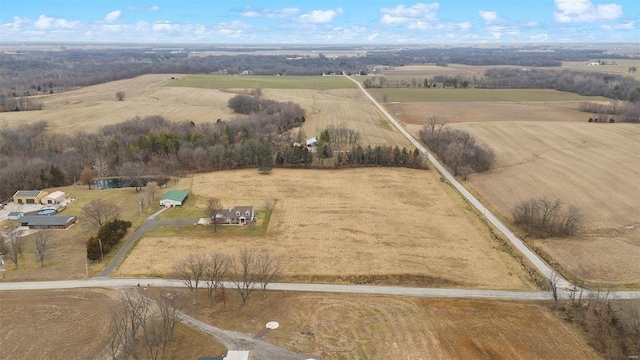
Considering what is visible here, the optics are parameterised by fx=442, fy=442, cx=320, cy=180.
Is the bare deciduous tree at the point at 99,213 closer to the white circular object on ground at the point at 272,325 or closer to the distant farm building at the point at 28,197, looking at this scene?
the distant farm building at the point at 28,197

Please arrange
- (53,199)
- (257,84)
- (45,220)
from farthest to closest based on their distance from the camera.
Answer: (257,84) < (53,199) < (45,220)

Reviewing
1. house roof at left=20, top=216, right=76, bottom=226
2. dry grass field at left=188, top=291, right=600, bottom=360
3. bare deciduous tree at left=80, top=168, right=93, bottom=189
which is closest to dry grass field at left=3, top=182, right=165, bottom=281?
house roof at left=20, top=216, right=76, bottom=226

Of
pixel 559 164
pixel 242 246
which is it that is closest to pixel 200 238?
pixel 242 246

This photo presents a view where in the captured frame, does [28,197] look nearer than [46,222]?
No

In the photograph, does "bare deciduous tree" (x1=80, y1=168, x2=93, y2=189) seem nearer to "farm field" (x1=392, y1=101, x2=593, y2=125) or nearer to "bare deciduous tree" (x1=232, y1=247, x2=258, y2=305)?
Result: "bare deciduous tree" (x1=232, y1=247, x2=258, y2=305)

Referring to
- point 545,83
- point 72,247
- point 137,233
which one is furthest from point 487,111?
point 72,247

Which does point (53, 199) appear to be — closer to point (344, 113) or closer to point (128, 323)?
point (128, 323)

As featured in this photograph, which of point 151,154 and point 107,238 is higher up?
point 151,154

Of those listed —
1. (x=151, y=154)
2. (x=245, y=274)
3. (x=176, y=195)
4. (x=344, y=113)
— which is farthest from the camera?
(x=344, y=113)
